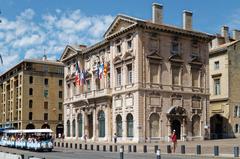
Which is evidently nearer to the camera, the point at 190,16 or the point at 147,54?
the point at 147,54

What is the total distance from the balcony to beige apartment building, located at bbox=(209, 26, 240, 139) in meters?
17.2

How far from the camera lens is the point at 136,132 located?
56.8 metres

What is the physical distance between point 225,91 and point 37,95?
171ft

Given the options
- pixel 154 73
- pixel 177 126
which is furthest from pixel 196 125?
pixel 154 73

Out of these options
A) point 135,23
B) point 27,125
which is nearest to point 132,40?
point 135,23

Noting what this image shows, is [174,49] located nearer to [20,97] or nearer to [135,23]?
[135,23]

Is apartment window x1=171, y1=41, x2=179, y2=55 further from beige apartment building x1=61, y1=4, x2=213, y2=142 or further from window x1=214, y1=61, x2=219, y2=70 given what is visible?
window x1=214, y1=61, x2=219, y2=70

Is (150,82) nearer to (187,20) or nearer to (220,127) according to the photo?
(187,20)

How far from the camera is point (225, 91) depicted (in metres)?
68.9

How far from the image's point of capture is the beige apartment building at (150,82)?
2269 inches

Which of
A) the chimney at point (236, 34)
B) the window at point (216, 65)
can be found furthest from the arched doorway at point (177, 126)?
the chimney at point (236, 34)

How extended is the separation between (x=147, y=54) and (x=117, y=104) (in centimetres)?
824

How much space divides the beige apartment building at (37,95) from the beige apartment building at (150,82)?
132 feet

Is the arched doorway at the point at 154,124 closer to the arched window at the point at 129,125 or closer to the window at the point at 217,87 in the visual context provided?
the arched window at the point at 129,125
